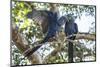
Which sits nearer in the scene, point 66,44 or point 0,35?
point 0,35

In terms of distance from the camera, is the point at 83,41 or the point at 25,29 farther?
the point at 83,41

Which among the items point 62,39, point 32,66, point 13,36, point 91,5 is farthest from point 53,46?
point 91,5

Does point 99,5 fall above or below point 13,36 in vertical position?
above

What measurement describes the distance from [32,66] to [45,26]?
1.56 feet

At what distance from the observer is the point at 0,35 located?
214 cm

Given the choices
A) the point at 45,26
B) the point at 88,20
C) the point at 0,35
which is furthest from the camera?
the point at 88,20

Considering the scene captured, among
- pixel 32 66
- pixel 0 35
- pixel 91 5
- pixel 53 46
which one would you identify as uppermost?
pixel 91 5

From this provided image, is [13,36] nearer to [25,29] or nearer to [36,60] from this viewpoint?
[25,29]

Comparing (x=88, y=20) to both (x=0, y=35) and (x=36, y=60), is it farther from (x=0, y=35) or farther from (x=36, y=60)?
(x=0, y=35)

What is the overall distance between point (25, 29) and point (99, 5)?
39.2 inches

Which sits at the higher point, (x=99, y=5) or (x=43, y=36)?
(x=99, y=5)

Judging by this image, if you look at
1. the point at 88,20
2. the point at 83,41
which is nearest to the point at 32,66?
the point at 83,41

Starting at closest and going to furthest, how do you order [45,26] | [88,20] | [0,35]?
[0,35], [45,26], [88,20]

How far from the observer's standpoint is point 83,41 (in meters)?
2.42
